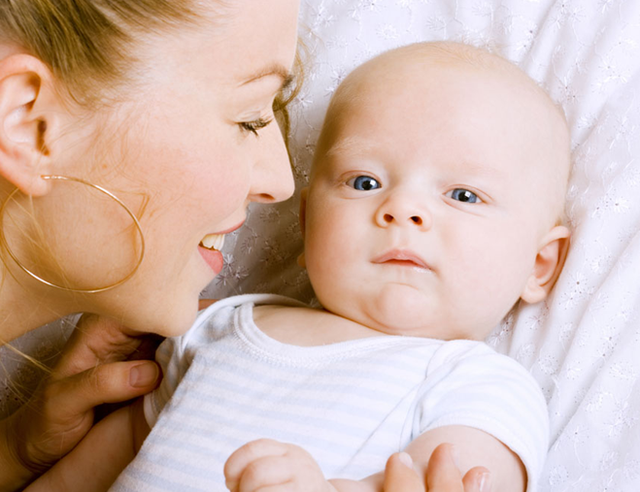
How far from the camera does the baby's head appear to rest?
4.65ft

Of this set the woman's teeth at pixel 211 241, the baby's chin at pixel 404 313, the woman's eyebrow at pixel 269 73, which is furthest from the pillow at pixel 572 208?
the woman's eyebrow at pixel 269 73

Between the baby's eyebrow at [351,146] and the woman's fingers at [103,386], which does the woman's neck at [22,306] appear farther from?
the baby's eyebrow at [351,146]

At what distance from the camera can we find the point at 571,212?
5.24 ft

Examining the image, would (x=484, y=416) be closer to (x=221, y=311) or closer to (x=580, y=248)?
(x=580, y=248)

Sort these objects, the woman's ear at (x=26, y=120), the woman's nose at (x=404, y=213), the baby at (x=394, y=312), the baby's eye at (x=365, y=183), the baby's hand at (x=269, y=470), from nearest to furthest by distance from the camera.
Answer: the baby's hand at (x=269, y=470) → the woman's ear at (x=26, y=120) → the baby at (x=394, y=312) → the woman's nose at (x=404, y=213) → the baby's eye at (x=365, y=183)

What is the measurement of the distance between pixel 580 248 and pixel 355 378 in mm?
534

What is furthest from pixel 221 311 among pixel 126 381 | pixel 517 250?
pixel 517 250

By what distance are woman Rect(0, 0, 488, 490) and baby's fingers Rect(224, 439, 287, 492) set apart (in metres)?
0.41

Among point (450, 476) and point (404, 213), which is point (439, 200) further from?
point (450, 476)

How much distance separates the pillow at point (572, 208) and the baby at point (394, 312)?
7 cm

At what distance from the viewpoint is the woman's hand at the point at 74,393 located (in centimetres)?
161

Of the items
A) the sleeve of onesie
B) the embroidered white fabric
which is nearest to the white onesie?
the sleeve of onesie

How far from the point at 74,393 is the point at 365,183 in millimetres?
742

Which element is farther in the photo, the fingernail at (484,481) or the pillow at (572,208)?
the pillow at (572,208)
